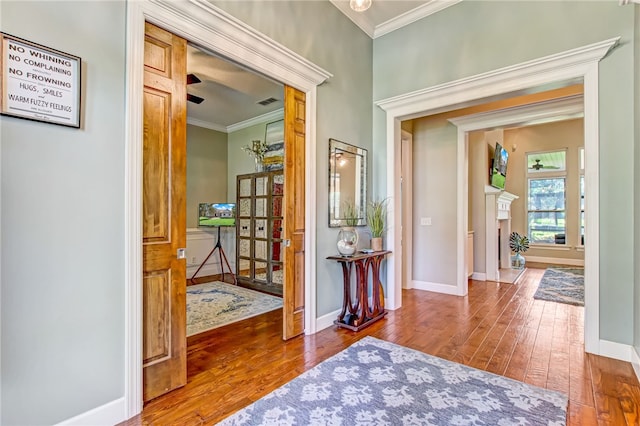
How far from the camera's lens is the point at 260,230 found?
4.94m

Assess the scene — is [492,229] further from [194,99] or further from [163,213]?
[194,99]

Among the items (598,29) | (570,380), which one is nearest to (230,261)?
(570,380)

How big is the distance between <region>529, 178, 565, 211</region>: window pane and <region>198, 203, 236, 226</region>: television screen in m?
7.63

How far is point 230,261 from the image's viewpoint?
6.18m

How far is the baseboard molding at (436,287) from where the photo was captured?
14.7 feet

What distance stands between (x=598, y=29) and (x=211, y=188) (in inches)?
231

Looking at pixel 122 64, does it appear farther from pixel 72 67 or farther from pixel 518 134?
pixel 518 134

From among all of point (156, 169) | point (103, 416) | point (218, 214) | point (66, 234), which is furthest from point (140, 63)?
point (218, 214)

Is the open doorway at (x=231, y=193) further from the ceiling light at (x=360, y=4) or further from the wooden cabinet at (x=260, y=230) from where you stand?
the ceiling light at (x=360, y=4)

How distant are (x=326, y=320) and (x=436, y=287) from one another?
2302 mm

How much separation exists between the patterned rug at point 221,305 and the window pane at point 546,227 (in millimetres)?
7217

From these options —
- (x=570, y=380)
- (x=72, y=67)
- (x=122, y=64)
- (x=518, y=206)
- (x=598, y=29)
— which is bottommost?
(x=570, y=380)

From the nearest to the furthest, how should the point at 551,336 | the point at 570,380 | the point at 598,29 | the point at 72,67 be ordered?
the point at 72,67, the point at 570,380, the point at 598,29, the point at 551,336

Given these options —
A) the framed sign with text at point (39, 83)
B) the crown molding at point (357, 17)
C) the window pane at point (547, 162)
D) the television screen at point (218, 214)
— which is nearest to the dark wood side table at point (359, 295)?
the framed sign with text at point (39, 83)
